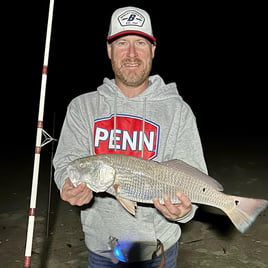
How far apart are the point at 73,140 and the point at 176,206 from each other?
927 millimetres

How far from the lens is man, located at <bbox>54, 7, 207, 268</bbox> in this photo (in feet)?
9.88

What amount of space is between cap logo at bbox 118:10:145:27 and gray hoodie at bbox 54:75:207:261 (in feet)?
1.90

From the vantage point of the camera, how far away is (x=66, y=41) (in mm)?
53656

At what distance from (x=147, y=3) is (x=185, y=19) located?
26.9ft

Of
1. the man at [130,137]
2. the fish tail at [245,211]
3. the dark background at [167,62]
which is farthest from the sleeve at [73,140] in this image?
the dark background at [167,62]

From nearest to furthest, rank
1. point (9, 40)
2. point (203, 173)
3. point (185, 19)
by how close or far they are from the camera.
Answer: point (203, 173), point (9, 40), point (185, 19)

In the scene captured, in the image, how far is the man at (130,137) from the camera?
301 cm

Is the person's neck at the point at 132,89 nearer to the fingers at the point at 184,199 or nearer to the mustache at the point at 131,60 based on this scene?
the mustache at the point at 131,60

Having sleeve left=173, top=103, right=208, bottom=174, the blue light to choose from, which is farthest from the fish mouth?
sleeve left=173, top=103, right=208, bottom=174

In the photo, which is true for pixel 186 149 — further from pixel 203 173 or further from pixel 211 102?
pixel 211 102

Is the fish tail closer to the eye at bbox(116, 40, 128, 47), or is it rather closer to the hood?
the hood

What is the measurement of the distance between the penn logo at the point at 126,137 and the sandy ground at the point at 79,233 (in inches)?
99.5

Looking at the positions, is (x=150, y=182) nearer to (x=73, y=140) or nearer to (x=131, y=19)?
(x=73, y=140)

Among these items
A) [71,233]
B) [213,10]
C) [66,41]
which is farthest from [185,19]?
[71,233]
